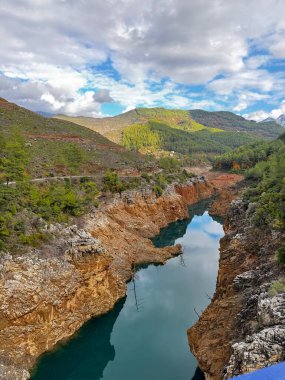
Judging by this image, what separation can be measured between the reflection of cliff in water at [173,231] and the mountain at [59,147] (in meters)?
20.9

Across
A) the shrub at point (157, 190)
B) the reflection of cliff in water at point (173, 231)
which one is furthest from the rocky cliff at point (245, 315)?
the shrub at point (157, 190)

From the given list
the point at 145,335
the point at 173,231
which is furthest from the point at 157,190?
the point at 145,335

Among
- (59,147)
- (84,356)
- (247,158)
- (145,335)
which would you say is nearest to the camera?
(84,356)

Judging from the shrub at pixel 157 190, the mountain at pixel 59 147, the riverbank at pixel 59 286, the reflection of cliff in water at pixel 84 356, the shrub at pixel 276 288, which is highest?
the mountain at pixel 59 147

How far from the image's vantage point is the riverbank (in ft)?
92.1

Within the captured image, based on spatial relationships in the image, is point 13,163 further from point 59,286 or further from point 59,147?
point 59,147

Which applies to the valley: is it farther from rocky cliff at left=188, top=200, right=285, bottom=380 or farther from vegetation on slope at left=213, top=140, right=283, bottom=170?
vegetation on slope at left=213, top=140, right=283, bottom=170

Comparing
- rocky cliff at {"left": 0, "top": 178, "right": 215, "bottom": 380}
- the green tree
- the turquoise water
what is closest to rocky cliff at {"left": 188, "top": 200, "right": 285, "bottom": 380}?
the turquoise water

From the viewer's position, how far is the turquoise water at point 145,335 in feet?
96.5

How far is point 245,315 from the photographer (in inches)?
890

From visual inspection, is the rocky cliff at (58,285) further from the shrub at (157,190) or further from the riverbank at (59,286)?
the shrub at (157,190)

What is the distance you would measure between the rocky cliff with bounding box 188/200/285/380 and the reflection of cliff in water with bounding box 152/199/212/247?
25830 mm

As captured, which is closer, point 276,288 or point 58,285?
point 276,288

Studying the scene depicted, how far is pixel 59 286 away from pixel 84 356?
21.9 feet
